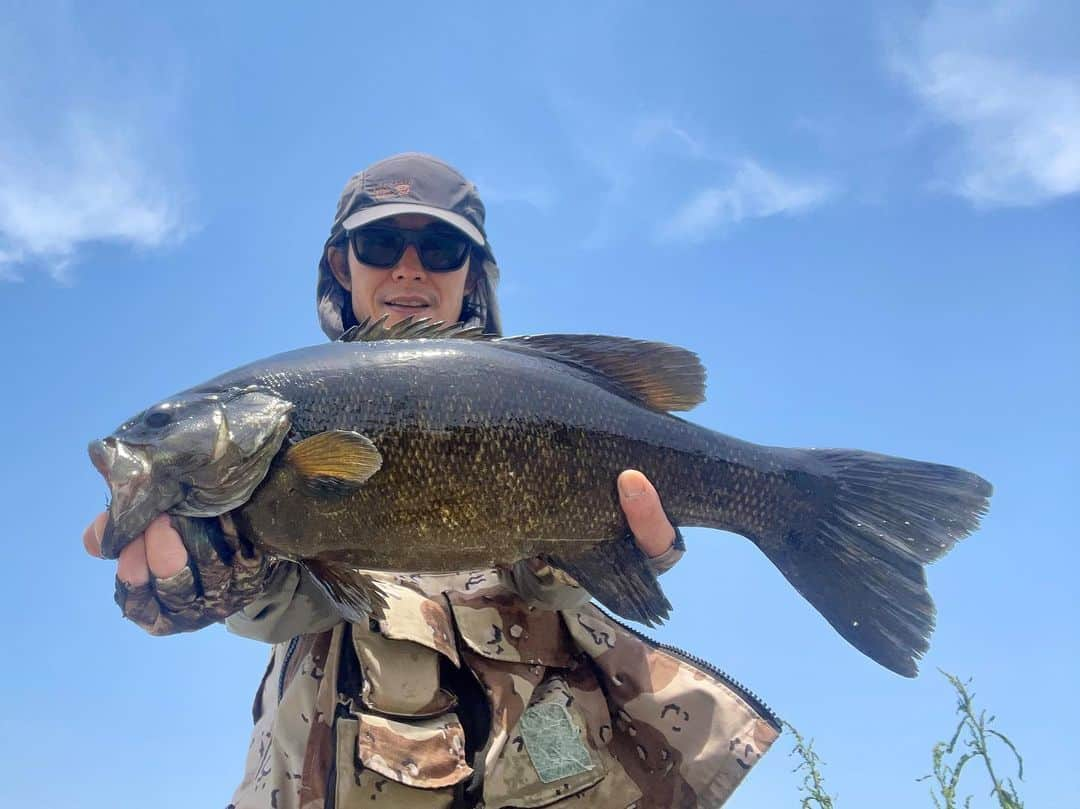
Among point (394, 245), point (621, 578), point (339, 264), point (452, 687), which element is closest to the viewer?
point (621, 578)

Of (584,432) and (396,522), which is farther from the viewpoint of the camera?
(584,432)

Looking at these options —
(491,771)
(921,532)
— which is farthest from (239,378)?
(921,532)

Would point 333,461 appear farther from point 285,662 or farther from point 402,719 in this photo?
point 285,662

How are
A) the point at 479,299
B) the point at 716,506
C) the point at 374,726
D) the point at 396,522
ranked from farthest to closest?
the point at 479,299 → the point at 716,506 → the point at 374,726 → the point at 396,522

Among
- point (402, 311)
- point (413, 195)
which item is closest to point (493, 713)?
point (402, 311)

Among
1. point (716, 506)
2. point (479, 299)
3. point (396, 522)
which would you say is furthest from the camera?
point (479, 299)

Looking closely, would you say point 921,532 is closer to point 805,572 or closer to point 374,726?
point 805,572

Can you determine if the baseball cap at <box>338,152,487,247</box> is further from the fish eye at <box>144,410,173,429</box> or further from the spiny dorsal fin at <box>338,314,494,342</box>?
the fish eye at <box>144,410,173,429</box>
